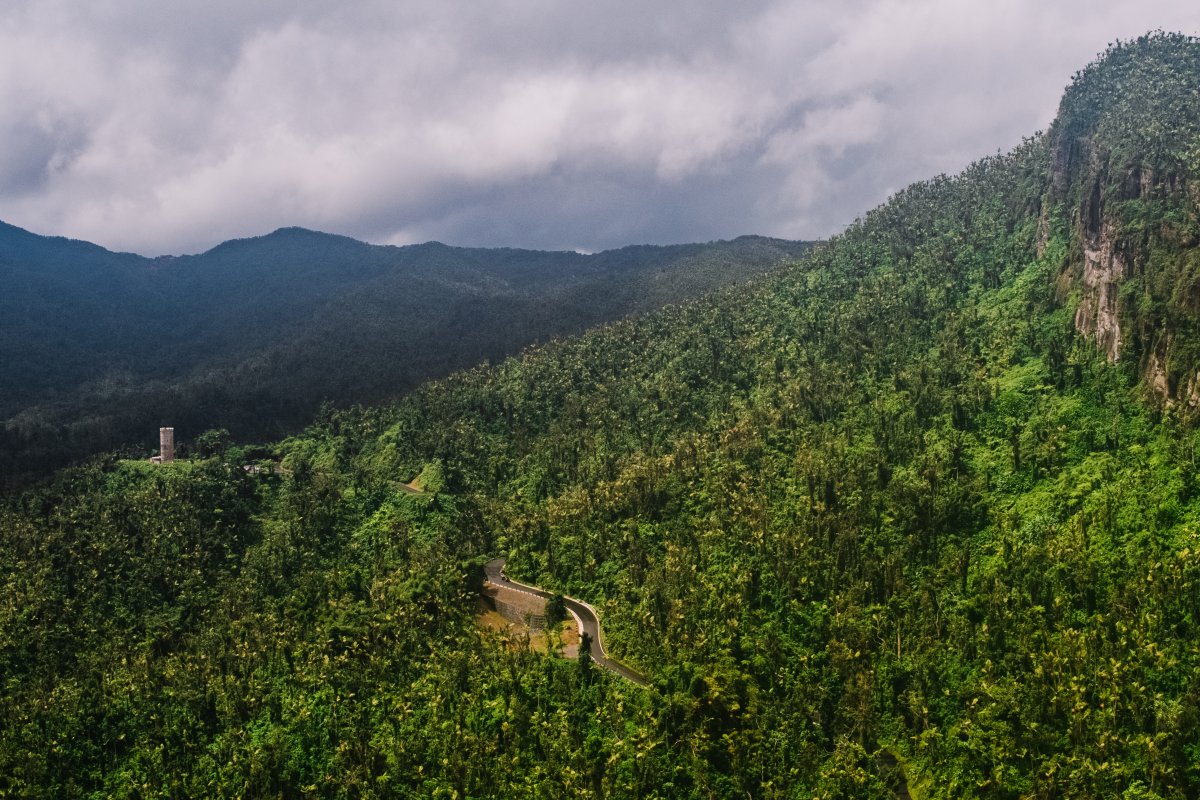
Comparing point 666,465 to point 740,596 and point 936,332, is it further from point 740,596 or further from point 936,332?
point 936,332

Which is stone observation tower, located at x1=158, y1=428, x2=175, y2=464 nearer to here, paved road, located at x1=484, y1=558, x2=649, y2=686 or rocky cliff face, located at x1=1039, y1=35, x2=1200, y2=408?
paved road, located at x1=484, y1=558, x2=649, y2=686

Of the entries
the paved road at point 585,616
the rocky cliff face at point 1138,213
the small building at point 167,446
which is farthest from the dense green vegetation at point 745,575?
the small building at point 167,446

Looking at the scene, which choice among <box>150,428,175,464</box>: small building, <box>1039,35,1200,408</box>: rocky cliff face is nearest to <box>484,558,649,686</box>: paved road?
<box>1039,35,1200,408</box>: rocky cliff face

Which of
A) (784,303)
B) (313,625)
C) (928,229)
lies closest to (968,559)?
(313,625)

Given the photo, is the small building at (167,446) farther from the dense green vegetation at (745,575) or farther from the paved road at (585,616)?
the paved road at (585,616)

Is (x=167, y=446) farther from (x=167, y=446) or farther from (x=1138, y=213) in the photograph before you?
(x=1138, y=213)

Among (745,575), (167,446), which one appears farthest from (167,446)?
(745,575)
